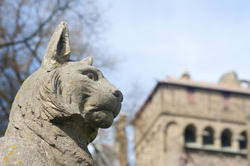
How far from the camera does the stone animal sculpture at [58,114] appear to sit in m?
3.54

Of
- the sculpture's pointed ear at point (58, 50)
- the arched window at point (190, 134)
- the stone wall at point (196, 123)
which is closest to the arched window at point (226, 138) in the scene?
the stone wall at point (196, 123)

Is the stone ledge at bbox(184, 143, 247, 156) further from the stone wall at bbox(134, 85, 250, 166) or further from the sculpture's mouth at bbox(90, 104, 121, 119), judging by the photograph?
the sculpture's mouth at bbox(90, 104, 121, 119)

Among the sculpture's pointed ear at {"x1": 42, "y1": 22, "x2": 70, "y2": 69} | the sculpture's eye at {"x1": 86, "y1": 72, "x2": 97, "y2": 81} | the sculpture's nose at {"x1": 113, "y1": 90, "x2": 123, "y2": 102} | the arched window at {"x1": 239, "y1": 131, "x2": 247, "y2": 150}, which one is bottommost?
the arched window at {"x1": 239, "y1": 131, "x2": 247, "y2": 150}

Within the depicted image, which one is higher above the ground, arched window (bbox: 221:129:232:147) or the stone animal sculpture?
the stone animal sculpture

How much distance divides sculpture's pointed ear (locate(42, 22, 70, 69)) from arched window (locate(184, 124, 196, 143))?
40525 mm

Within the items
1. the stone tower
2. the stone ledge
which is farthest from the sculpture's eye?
the stone ledge

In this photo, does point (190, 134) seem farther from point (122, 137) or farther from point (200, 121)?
point (122, 137)

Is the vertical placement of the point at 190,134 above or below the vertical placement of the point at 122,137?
below

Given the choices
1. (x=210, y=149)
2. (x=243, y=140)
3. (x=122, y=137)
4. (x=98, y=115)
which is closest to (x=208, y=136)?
(x=210, y=149)

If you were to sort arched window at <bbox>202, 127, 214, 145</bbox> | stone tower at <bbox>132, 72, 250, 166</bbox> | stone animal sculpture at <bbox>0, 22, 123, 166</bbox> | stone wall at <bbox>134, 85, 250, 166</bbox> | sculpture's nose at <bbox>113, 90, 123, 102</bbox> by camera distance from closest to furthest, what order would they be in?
stone animal sculpture at <bbox>0, 22, 123, 166</bbox>
sculpture's nose at <bbox>113, 90, 123, 102</bbox>
stone wall at <bbox>134, 85, 250, 166</bbox>
stone tower at <bbox>132, 72, 250, 166</bbox>
arched window at <bbox>202, 127, 214, 145</bbox>

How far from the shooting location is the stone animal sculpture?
3.54 meters

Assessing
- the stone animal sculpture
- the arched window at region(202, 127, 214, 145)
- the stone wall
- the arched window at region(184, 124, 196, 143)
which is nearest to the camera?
the stone animal sculpture

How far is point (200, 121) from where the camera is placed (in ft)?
145

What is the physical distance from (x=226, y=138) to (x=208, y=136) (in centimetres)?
154
